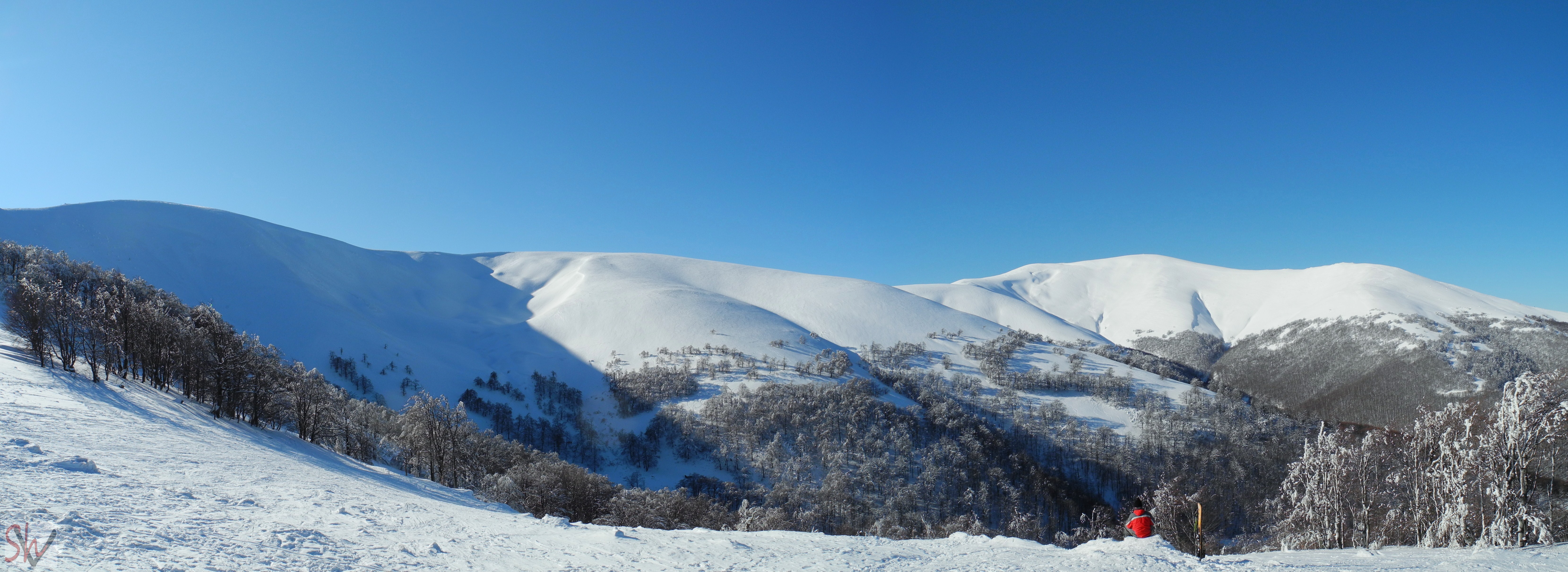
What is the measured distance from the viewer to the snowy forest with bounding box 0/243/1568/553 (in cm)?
2192

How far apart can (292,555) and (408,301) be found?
21858 cm

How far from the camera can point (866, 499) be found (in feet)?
297

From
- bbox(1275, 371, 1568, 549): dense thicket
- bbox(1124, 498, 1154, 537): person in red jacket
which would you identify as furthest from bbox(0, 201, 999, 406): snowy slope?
bbox(1124, 498, 1154, 537): person in red jacket

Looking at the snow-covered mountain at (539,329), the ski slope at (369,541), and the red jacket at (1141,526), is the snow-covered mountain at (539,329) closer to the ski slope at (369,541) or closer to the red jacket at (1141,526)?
the ski slope at (369,541)

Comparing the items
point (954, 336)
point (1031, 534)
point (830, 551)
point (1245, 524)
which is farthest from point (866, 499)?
point (954, 336)

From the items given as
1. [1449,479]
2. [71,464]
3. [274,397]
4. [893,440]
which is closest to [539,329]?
[893,440]

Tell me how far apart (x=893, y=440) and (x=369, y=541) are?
9887cm

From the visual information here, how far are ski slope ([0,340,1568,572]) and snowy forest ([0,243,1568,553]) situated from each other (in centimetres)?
368

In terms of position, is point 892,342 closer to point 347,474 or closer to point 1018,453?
point 1018,453

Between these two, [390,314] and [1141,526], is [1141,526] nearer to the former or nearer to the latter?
[1141,526]

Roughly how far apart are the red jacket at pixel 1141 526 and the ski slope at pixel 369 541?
0.36 meters

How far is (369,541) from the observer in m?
11.3

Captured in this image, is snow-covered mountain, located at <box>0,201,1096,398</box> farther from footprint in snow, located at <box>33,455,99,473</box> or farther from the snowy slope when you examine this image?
footprint in snow, located at <box>33,455,99,473</box>

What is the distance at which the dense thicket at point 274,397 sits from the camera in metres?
34.4
